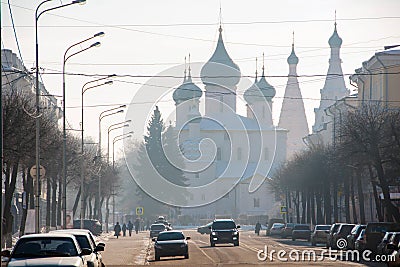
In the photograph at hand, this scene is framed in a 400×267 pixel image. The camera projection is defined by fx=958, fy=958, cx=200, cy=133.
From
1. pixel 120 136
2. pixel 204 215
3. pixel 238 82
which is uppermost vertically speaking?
pixel 238 82

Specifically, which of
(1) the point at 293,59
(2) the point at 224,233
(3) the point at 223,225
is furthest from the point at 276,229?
(1) the point at 293,59

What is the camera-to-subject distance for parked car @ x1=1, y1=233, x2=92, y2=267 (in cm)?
1945

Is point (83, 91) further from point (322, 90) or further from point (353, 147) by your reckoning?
point (322, 90)

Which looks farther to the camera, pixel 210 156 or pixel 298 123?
pixel 298 123

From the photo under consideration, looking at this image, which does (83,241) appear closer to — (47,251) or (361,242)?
(47,251)

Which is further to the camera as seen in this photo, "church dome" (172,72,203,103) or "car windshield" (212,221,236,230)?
"church dome" (172,72,203,103)

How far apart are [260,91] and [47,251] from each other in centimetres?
13764

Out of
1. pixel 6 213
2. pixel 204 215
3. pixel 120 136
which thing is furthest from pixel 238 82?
pixel 6 213

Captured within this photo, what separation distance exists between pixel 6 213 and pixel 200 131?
111m

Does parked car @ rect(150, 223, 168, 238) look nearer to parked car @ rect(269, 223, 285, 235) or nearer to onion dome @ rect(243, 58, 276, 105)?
parked car @ rect(269, 223, 285, 235)

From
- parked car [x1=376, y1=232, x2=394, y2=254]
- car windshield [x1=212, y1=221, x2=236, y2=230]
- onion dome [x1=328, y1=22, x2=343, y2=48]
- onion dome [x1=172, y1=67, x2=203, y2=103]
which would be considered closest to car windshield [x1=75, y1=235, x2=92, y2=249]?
parked car [x1=376, y1=232, x2=394, y2=254]

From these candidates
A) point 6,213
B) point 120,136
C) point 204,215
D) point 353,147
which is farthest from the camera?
point 204,215

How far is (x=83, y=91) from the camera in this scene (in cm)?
5691

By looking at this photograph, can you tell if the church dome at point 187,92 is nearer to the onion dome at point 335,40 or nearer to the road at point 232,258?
the onion dome at point 335,40
